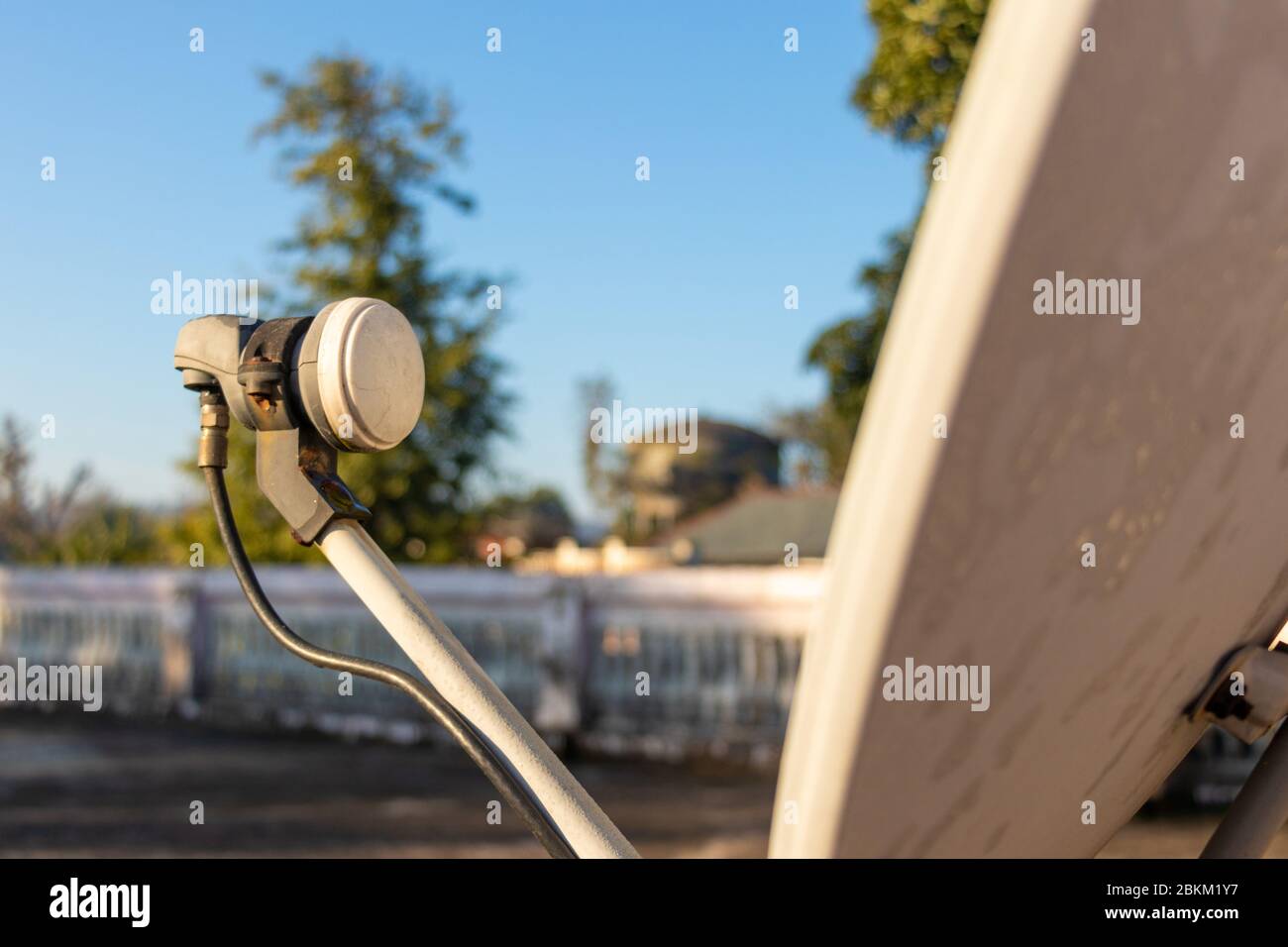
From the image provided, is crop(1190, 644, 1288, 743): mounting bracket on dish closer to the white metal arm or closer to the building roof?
the white metal arm

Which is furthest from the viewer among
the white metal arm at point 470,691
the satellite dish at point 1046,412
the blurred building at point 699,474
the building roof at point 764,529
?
the blurred building at point 699,474

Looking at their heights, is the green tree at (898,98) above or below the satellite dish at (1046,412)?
above

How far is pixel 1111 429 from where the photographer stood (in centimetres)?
61

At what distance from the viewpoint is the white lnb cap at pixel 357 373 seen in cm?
96

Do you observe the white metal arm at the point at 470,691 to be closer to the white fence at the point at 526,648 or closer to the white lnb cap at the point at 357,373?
the white lnb cap at the point at 357,373

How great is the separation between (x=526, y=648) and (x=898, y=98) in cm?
528

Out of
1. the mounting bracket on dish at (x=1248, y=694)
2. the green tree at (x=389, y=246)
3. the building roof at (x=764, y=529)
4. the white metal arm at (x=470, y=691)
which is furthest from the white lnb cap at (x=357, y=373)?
the building roof at (x=764, y=529)

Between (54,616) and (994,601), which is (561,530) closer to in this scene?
(54,616)

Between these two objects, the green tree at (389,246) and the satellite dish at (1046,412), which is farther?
the green tree at (389,246)

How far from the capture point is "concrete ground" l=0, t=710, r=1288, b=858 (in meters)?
5.73

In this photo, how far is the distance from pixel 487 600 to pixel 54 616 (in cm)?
543

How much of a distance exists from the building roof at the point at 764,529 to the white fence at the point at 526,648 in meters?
25.5

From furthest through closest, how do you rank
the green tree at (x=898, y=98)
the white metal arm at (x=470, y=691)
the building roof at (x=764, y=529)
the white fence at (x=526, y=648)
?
the building roof at (x=764, y=529) → the green tree at (x=898, y=98) → the white fence at (x=526, y=648) → the white metal arm at (x=470, y=691)
